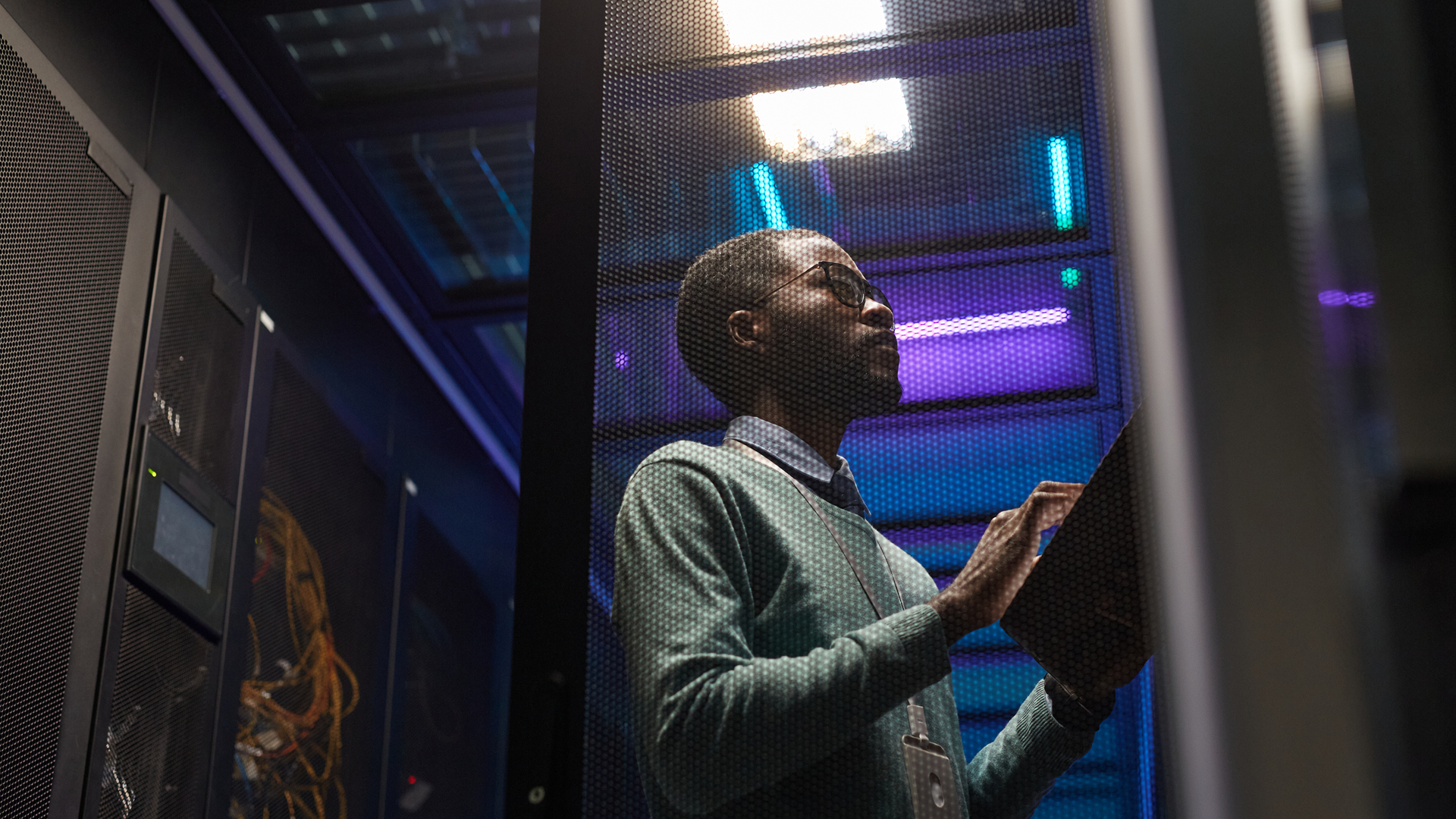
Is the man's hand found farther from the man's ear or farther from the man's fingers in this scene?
the man's ear

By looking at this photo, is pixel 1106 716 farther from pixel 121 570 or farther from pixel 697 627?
pixel 121 570

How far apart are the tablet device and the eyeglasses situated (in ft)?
0.85

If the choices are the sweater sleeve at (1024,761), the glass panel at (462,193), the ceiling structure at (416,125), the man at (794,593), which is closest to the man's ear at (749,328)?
the man at (794,593)

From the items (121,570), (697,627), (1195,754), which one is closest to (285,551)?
(121,570)

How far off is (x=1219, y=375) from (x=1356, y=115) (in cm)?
9

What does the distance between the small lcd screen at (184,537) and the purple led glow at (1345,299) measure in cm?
263

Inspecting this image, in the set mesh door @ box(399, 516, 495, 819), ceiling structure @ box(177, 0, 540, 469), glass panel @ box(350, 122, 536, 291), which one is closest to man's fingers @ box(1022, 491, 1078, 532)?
ceiling structure @ box(177, 0, 540, 469)

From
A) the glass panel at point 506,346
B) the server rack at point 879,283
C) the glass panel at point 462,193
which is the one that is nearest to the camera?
the server rack at point 879,283

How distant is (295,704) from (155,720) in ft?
2.36

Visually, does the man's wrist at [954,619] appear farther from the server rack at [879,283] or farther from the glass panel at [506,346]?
the glass panel at [506,346]

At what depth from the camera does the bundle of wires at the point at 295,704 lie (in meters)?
3.07

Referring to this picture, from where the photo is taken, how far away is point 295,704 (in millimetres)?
3301

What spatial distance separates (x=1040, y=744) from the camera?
0.99 metres

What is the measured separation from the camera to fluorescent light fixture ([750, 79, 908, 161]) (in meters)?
1.11
